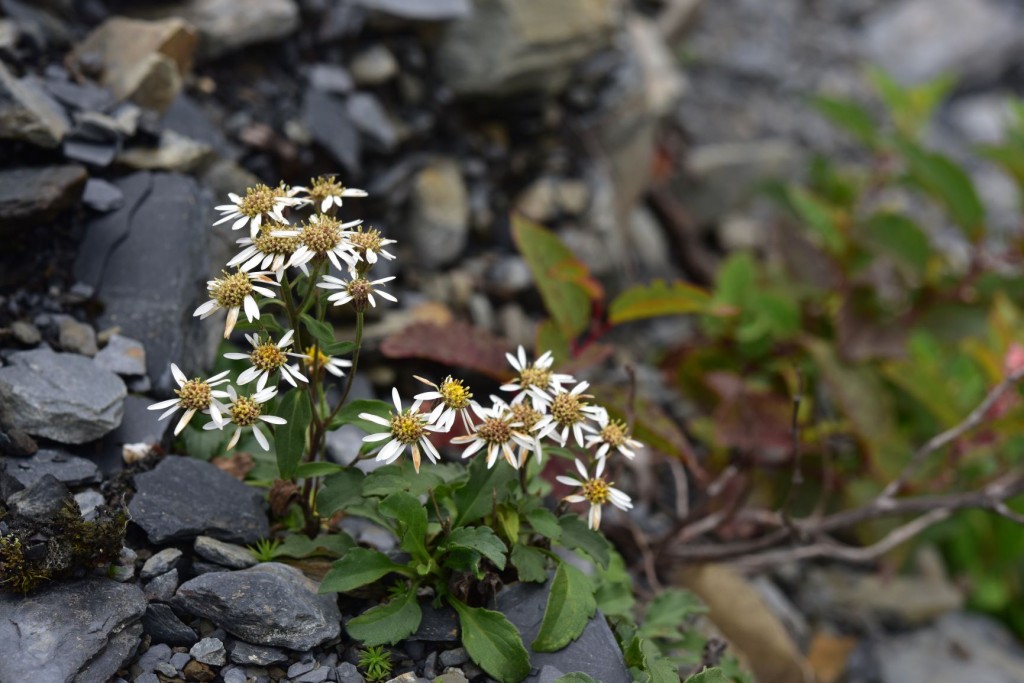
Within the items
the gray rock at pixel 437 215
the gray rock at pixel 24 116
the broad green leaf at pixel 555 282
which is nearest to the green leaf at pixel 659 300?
the broad green leaf at pixel 555 282

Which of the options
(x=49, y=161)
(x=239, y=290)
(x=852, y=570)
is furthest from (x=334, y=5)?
(x=852, y=570)

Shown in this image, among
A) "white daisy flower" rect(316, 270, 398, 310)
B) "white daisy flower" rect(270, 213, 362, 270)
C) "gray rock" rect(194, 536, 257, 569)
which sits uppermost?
"white daisy flower" rect(270, 213, 362, 270)

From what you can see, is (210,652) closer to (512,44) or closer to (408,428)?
(408,428)

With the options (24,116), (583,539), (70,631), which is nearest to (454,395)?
(583,539)

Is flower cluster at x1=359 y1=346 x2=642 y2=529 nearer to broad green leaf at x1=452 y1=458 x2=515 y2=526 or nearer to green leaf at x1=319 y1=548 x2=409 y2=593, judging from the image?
broad green leaf at x1=452 y1=458 x2=515 y2=526

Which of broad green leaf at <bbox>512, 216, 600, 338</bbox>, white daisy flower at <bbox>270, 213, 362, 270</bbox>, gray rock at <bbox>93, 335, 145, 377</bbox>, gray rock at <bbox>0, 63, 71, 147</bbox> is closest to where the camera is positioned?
white daisy flower at <bbox>270, 213, 362, 270</bbox>

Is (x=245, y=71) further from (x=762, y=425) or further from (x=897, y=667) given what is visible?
(x=897, y=667)

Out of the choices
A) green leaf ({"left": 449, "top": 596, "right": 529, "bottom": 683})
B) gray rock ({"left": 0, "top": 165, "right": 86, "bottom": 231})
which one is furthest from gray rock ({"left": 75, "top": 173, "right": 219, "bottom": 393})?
green leaf ({"left": 449, "top": 596, "right": 529, "bottom": 683})

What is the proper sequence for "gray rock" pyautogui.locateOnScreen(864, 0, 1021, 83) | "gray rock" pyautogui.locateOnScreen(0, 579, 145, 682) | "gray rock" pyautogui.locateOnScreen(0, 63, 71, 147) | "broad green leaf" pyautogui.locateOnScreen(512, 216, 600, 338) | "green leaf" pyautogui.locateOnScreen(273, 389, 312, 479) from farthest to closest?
1. "gray rock" pyautogui.locateOnScreen(864, 0, 1021, 83)
2. "broad green leaf" pyautogui.locateOnScreen(512, 216, 600, 338)
3. "gray rock" pyautogui.locateOnScreen(0, 63, 71, 147)
4. "green leaf" pyautogui.locateOnScreen(273, 389, 312, 479)
5. "gray rock" pyautogui.locateOnScreen(0, 579, 145, 682)
